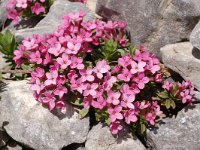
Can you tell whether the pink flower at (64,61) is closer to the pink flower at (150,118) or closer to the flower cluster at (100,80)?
the flower cluster at (100,80)

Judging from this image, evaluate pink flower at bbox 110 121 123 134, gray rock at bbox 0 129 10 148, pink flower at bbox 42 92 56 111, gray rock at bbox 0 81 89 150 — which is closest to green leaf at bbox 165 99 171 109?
pink flower at bbox 110 121 123 134

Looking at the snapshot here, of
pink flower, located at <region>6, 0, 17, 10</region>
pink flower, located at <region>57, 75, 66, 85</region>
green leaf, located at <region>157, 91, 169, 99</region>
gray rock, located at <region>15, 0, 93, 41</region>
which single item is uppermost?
pink flower, located at <region>57, 75, 66, 85</region>

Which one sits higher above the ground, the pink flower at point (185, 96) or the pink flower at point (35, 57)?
the pink flower at point (185, 96)

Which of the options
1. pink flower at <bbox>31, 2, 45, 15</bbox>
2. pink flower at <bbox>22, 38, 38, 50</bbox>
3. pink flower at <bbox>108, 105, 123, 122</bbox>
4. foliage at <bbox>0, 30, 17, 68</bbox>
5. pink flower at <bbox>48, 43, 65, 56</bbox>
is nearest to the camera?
pink flower at <bbox>108, 105, 123, 122</bbox>

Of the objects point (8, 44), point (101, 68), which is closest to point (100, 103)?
point (101, 68)

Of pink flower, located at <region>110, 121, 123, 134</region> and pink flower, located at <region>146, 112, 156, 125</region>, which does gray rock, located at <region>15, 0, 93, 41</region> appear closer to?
pink flower, located at <region>110, 121, 123, 134</region>

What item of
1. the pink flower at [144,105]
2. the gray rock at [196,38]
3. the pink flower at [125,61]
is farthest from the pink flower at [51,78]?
the gray rock at [196,38]

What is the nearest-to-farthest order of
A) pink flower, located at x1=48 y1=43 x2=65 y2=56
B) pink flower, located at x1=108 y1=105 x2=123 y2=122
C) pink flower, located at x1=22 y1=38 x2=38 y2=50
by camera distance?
pink flower, located at x1=108 y1=105 x2=123 y2=122, pink flower, located at x1=48 y1=43 x2=65 y2=56, pink flower, located at x1=22 y1=38 x2=38 y2=50
